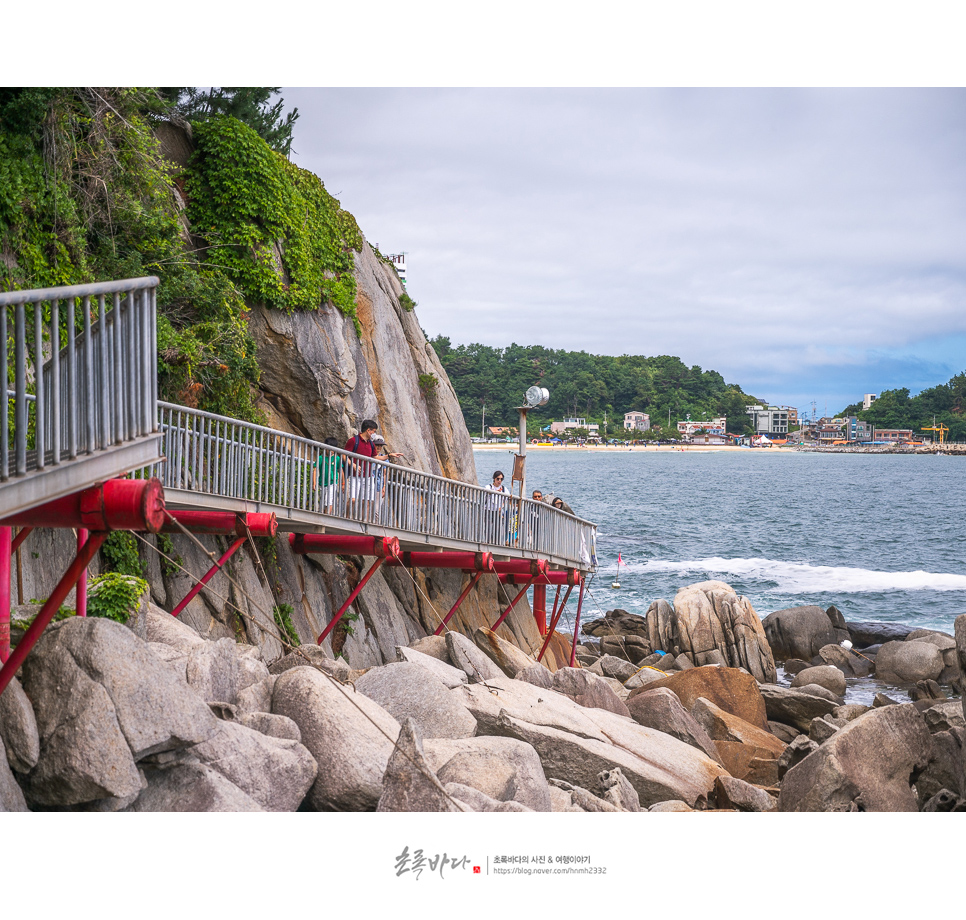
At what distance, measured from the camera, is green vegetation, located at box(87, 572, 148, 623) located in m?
8.02

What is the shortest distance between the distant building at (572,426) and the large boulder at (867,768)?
8556 centimetres

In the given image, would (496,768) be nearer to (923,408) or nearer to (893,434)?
(923,408)

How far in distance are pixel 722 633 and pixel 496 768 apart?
19131 mm

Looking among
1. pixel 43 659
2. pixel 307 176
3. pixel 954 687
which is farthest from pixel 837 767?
pixel 954 687

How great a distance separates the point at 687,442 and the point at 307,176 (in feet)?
405

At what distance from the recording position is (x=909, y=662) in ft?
83.3

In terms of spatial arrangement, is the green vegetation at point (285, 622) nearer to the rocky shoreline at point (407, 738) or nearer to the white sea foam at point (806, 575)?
the rocky shoreline at point (407, 738)

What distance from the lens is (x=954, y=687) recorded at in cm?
2367

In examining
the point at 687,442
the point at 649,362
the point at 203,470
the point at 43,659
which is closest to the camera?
the point at 43,659

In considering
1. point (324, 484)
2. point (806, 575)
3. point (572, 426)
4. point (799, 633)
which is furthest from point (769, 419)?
point (324, 484)

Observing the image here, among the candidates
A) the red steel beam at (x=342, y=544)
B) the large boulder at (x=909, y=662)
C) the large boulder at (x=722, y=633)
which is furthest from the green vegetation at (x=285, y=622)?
the large boulder at (x=909, y=662)

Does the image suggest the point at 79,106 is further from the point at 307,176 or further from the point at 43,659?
the point at 43,659

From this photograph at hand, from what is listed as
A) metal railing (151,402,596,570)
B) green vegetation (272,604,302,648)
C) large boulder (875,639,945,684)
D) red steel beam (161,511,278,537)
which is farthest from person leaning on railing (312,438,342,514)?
large boulder (875,639,945,684)

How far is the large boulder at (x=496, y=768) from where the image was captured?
302 inches
